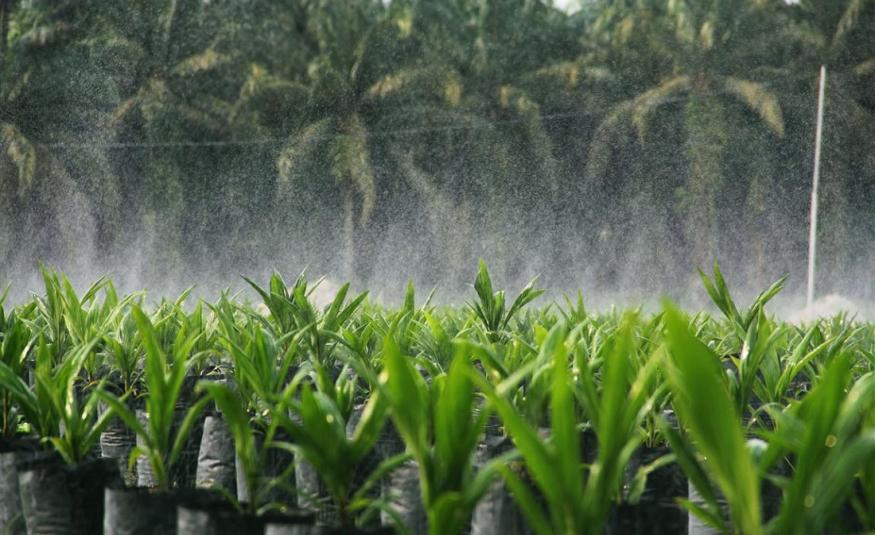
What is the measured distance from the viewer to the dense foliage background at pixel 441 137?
48.7 feet

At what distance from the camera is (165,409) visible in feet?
2.79

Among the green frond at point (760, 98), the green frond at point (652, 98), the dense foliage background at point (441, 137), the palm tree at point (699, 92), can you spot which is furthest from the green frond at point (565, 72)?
the green frond at point (760, 98)

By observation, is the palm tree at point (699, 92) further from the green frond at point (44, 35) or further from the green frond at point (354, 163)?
the green frond at point (44, 35)

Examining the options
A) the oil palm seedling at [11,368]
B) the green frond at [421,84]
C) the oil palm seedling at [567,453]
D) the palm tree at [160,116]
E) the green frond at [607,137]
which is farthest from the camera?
the green frond at [607,137]

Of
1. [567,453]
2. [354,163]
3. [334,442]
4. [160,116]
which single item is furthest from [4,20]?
[567,453]

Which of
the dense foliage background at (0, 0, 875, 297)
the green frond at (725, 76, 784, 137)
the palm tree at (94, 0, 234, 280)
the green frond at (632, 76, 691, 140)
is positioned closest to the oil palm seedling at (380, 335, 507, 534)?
the green frond at (725, 76, 784, 137)

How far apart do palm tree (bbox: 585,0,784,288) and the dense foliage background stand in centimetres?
4

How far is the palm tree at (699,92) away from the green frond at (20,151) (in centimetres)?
788

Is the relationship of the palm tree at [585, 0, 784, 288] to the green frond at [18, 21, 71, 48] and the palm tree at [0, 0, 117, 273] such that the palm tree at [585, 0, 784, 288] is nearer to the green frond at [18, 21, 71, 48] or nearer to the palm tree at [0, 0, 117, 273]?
the palm tree at [0, 0, 117, 273]

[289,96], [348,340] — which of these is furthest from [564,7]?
[348,340]

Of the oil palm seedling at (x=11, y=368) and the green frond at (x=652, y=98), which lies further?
the green frond at (x=652, y=98)

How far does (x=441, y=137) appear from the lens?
15914 millimetres

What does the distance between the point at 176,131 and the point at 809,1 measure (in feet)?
31.2

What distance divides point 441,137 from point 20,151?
6.07 m
